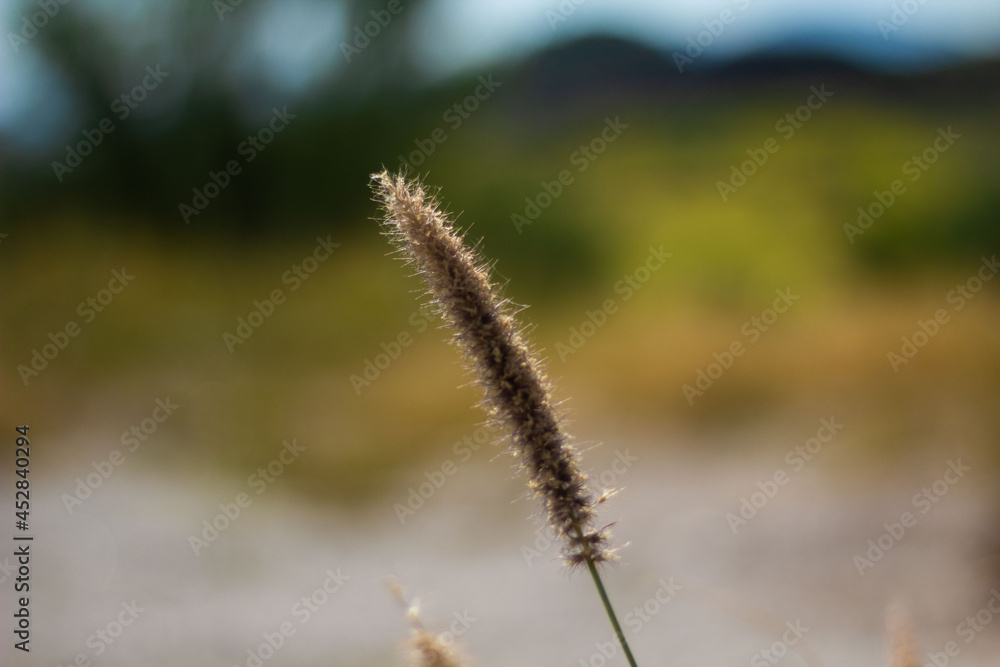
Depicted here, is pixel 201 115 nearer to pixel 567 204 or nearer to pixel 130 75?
pixel 130 75

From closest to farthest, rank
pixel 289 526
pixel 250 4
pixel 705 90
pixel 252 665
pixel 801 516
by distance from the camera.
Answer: pixel 252 665, pixel 801 516, pixel 289 526, pixel 250 4, pixel 705 90

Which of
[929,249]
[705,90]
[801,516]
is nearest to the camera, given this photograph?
[801,516]

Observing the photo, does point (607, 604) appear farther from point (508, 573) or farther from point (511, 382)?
point (508, 573)

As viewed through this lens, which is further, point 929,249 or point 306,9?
point 306,9

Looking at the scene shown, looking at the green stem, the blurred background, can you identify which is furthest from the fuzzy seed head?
the blurred background

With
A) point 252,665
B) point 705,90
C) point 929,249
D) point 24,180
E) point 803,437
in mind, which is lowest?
point 252,665

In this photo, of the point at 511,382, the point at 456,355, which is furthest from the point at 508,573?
the point at 511,382

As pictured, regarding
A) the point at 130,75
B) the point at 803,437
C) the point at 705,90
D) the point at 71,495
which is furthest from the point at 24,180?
the point at 705,90
